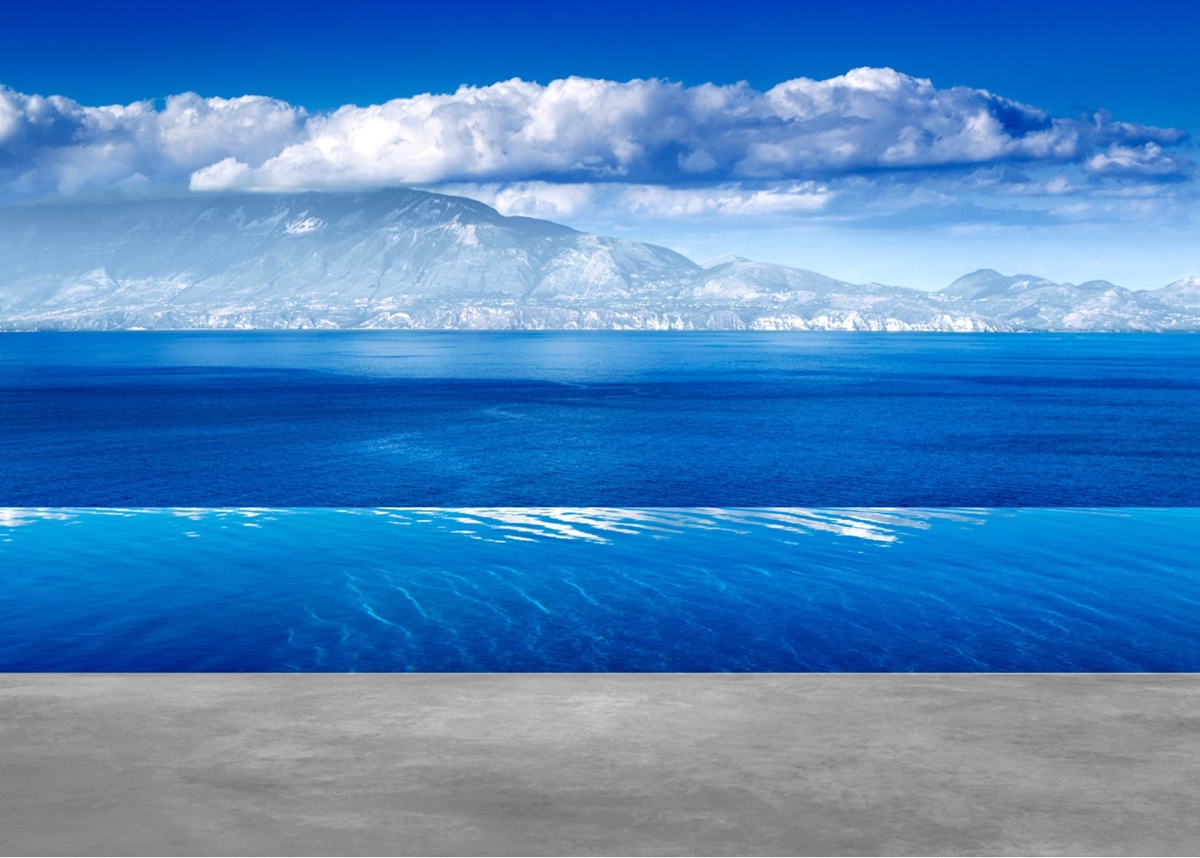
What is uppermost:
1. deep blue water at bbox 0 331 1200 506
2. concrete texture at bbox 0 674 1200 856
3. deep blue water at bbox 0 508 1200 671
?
concrete texture at bbox 0 674 1200 856

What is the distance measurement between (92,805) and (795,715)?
307 cm

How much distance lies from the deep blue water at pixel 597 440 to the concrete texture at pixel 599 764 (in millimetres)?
29918

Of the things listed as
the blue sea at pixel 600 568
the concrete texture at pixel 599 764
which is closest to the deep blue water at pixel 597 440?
the blue sea at pixel 600 568

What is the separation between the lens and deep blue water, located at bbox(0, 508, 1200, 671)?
33.8ft

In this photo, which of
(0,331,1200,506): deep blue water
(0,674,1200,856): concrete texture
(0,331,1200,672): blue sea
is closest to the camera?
(0,674,1200,856): concrete texture

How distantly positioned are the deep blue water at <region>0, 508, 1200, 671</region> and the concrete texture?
383 cm

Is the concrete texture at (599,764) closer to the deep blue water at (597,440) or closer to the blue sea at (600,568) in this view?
the blue sea at (600,568)

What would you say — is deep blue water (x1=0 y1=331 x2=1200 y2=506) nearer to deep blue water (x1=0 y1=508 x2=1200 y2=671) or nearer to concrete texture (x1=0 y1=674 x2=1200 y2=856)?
deep blue water (x1=0 y1=508 x2=1200 y2=671)

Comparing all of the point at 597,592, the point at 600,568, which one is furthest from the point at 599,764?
the point at 600,568

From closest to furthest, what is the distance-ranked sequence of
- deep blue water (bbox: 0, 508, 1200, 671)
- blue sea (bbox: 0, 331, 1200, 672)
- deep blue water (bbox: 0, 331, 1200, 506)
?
1. deep blue water (bbox: 0, 508, 1200, 671)
2. blue sea (bbox: 0, 331, 1200, 672)
3. deep blue water (bbox: 0, 331, 1200, 506)

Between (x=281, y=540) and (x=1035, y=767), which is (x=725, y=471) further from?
(x=1035, y=767)

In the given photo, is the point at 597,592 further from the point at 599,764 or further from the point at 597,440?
the point at 597,440

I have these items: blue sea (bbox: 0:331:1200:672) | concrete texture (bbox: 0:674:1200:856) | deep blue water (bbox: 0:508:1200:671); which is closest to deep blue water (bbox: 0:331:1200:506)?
blue sea (bbox: 0:331:1200:672)

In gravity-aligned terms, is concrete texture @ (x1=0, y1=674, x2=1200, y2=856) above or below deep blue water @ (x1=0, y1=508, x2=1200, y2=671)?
above
